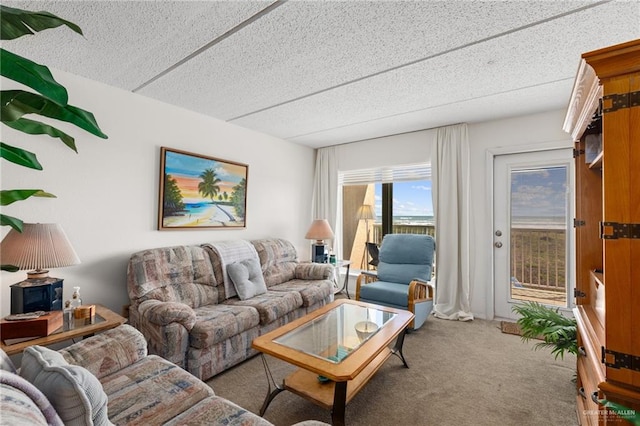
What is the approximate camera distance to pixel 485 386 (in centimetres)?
216

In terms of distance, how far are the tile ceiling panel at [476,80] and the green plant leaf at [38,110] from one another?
2125 millimetres

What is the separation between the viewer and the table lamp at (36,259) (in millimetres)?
1753

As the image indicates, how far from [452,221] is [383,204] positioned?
1115mm

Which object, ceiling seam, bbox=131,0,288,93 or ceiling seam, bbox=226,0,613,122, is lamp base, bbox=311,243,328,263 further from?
ceiling seam, bbox=131,0,288,93

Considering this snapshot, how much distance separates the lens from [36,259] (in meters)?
1.77

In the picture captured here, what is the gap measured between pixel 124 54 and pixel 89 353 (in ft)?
6.39

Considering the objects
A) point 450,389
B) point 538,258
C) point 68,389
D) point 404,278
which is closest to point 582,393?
point 450,389

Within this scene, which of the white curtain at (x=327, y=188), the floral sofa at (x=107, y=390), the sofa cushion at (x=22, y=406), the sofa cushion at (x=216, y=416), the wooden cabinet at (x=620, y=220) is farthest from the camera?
the white curtain at (x=327, y=188)

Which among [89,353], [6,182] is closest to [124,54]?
[6,182]

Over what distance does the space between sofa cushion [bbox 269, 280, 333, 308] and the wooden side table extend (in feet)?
5.09

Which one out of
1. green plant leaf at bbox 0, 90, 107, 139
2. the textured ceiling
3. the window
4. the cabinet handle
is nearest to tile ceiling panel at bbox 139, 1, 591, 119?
the textured ceiling

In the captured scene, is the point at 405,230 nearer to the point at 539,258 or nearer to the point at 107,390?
the point at 539,258

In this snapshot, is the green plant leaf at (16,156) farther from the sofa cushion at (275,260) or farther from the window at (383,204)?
the window at (383,204)

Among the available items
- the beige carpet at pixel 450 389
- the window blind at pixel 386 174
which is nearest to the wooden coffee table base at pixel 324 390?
the beige carpet at pixel 450 389
